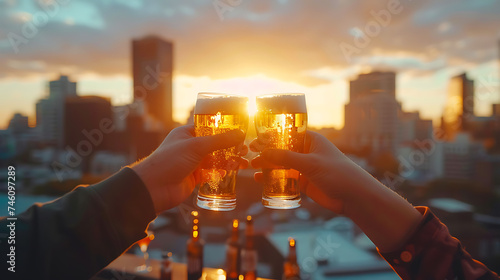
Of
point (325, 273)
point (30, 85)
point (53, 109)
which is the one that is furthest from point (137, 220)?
point (53, 109)

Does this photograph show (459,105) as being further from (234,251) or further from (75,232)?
(75,232)

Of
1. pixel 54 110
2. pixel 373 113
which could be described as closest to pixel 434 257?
pixel 54 110

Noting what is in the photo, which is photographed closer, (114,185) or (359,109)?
(114,185)

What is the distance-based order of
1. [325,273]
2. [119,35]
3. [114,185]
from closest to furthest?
[114,185] → [325,273] → [119,35]

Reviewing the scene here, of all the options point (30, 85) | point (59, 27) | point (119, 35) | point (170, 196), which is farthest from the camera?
point (119, 35)

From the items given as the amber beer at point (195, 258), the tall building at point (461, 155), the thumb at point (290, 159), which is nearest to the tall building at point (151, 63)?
the amber beer at point (195, 258)

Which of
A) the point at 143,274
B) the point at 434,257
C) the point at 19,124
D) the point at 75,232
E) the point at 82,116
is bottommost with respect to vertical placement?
the point at 143,274

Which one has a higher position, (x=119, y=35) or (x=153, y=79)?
(x=119, y=35)

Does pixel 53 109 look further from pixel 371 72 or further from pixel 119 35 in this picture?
pixel 371 72
